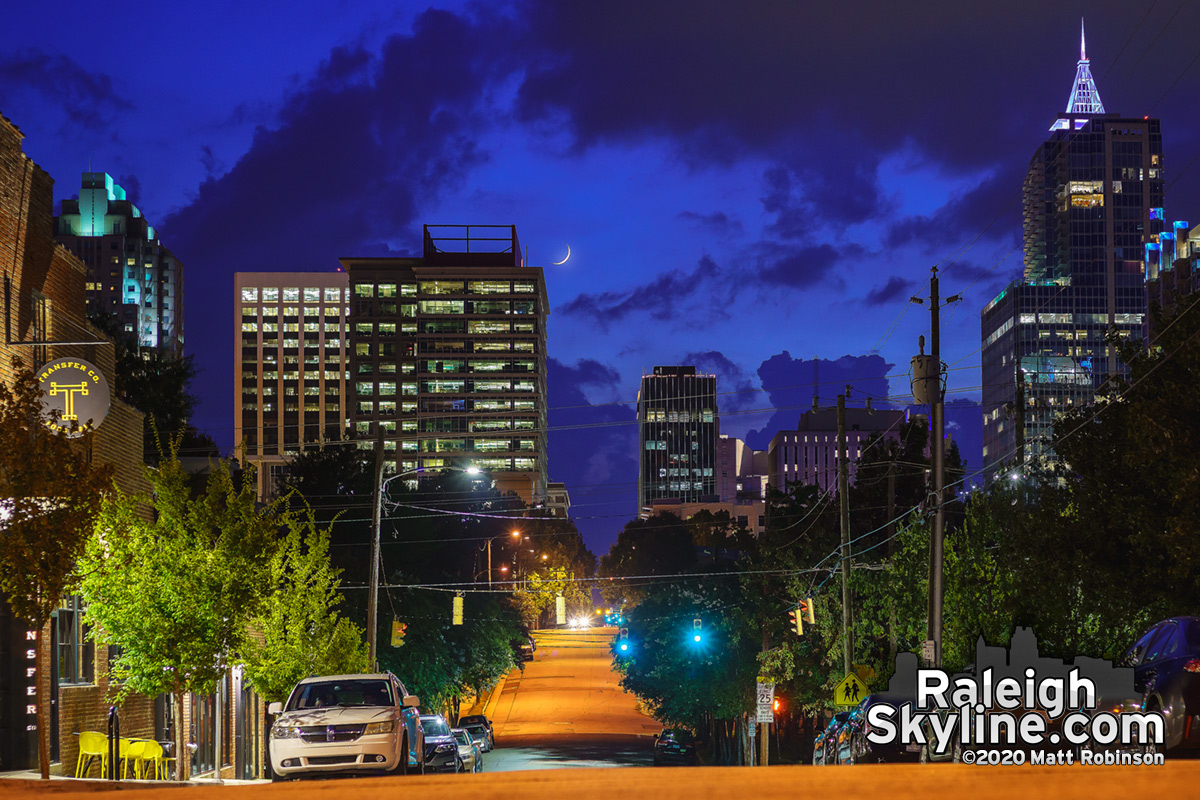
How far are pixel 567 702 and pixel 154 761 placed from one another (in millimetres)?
68353

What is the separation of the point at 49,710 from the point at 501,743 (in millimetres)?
48106

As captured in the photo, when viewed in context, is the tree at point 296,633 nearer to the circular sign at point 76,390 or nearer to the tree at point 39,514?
the circular sign at point 76,390

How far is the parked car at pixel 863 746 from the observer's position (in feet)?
55.0

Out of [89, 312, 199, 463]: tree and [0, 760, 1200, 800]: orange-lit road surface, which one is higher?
[89, 312, 199, 463]: tree

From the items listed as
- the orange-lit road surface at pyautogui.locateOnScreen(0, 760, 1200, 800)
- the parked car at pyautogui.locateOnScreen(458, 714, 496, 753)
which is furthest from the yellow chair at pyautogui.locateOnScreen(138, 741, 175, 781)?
the parked car at pyautogui.locateOnScreen(458, 714, 496, 753)

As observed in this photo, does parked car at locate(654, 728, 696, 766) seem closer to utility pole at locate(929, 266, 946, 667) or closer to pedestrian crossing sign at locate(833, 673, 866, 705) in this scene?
pedestrian crossing sign at locate(833, 673, 866, 705)

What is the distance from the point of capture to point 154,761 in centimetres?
2709

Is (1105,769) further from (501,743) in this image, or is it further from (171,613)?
(501,743)

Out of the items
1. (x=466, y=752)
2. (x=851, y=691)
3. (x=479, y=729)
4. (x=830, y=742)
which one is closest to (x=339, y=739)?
(x=830, y=742)

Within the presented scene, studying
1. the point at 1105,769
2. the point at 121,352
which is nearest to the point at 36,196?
the point at 1105,769

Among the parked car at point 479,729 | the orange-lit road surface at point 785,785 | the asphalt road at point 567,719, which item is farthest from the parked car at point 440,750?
the orange-lit road surface at point 785,785

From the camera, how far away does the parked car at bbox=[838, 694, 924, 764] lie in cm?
1677

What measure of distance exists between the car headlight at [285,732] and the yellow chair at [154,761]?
7.08 metres

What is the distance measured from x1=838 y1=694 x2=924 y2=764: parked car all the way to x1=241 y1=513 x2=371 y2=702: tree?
1293 centimetres
